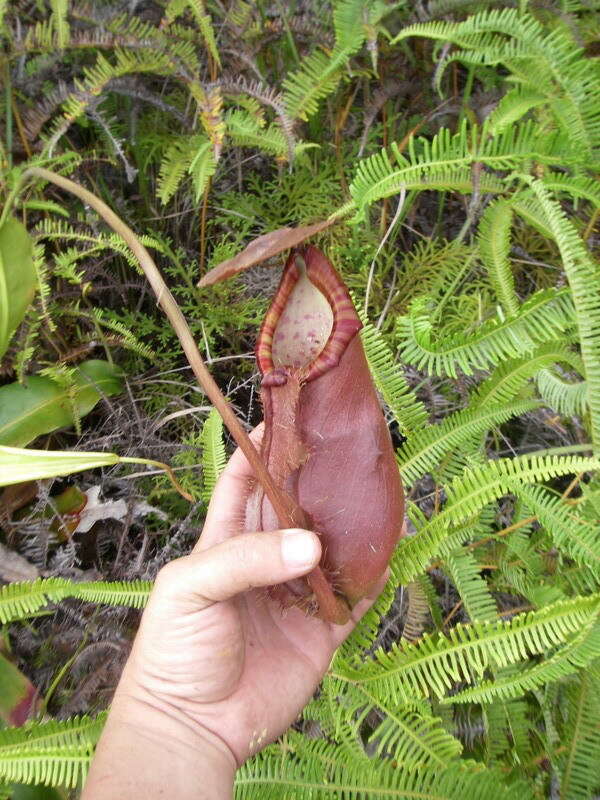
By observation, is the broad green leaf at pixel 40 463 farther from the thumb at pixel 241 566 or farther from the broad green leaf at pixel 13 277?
the broad green leaf at pixel 13 277

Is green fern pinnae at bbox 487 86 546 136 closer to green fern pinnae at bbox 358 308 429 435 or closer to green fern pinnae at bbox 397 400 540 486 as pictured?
green fern pinnae at bbox 358 308 429 435

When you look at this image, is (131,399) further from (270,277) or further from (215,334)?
(270,277)

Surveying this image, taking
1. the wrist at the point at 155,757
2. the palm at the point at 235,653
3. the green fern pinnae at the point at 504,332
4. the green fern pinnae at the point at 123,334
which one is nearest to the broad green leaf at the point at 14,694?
the wrist at the point at 155,757

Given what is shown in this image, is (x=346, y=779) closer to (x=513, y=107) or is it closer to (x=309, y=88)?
(x=513, y=107)

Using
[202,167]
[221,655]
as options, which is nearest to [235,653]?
[221,655]

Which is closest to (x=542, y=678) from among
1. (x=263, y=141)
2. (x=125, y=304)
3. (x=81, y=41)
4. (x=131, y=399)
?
(x=131, y=399)
